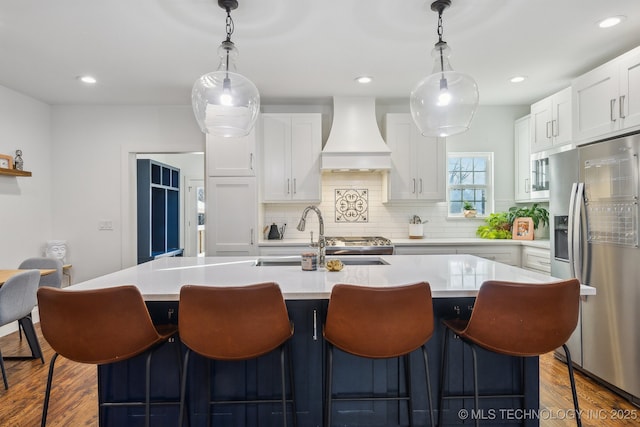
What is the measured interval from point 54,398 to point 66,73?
9.09 ft

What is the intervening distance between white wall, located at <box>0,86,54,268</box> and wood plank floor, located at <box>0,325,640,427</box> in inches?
57.6

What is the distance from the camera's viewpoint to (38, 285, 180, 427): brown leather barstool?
1489 millimetres

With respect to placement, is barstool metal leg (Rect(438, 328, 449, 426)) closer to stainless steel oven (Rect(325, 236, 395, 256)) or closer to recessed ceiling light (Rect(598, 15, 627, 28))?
stainless steel oven (Rect(325, 236, 395, 256))

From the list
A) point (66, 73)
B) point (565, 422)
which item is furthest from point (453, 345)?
point (66, 73)

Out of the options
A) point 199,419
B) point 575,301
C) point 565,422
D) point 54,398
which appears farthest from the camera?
point 54,398

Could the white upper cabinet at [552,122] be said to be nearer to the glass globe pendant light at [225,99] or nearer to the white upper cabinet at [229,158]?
the glass globe pendant light at [225,99]

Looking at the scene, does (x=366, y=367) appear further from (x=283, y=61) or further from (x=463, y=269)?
(x=283, y=61)

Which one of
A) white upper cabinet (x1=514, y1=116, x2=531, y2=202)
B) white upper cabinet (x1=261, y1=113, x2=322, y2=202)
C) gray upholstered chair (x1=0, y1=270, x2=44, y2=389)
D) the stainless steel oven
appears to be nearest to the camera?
gray upholstered chair (x1=0, y1=270, x2=44, y2=389)

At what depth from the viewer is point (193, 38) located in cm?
268

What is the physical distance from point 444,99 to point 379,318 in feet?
4.13

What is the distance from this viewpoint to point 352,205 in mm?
4512

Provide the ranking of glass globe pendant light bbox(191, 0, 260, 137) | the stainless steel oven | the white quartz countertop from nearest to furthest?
the white quartz countertop < glass globe pendant light bbox(191, 0, 260, 137) < the stainless steel oven

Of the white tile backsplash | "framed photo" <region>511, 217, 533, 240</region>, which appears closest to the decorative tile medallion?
the white tile backsplash

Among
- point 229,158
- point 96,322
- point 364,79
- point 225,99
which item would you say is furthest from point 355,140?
point 96,322
